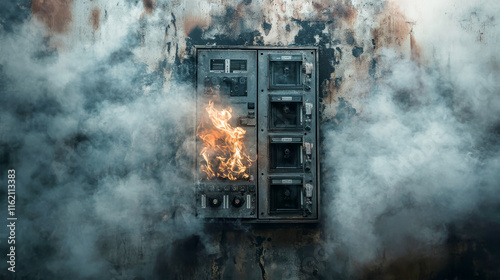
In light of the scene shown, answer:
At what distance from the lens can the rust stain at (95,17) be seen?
4434 mm

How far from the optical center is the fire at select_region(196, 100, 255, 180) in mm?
4215

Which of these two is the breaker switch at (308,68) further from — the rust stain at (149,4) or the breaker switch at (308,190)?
the rust stain at (149,4)

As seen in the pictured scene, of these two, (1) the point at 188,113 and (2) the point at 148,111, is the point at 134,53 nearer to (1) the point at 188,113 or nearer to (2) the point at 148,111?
(2) the point at 148,111

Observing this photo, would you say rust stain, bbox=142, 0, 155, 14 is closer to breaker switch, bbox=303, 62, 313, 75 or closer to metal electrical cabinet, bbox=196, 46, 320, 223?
metal electrical cabinet, bbox=196, 46, 320, 223

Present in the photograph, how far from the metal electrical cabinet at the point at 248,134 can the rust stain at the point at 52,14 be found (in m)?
1.86

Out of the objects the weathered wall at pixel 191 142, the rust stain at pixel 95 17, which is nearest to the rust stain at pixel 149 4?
the weathered wall at pixel 191 142

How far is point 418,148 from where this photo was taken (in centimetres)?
445

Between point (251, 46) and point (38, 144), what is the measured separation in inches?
118

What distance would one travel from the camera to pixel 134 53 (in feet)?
14.5

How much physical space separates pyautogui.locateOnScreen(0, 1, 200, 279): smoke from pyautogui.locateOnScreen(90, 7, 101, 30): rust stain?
0.98 feet

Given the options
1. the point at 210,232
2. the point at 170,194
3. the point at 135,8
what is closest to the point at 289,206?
the point at 210,232

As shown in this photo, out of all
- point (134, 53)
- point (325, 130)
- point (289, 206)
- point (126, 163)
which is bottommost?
point (289, 206)

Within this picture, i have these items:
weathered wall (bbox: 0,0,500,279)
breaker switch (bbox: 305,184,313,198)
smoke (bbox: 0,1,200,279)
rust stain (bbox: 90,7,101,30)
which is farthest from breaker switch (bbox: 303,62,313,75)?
rust stain (bbox: 90,7,101,30)

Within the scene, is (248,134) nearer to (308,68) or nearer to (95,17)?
(308,68)
